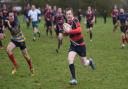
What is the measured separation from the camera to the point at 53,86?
37.8 ft

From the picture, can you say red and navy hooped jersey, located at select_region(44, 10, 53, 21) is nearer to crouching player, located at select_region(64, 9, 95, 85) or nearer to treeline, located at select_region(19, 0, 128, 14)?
crouching player, located at select_region(64, 9, 95, 85)

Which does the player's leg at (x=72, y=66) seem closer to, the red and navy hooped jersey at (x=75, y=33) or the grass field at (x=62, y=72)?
the grass field at (x=62, y=72)

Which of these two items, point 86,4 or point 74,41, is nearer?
point 74,41

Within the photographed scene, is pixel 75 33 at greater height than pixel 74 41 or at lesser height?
greater

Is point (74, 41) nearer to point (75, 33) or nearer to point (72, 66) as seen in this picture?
point (75, 33)

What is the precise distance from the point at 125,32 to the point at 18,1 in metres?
59.3

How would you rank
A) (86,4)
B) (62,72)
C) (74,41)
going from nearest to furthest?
1. (74,41)
2. (62,72)
3. (86,4)

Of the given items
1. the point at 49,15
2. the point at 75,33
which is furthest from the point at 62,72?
the point at 49,15

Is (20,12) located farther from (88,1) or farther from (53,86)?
(53,86)

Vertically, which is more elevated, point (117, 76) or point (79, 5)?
point (117, 76)

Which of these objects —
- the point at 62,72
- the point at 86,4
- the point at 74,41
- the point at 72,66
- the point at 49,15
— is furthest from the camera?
the point at 86,4

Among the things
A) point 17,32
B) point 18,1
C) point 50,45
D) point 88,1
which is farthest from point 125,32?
point 18,1

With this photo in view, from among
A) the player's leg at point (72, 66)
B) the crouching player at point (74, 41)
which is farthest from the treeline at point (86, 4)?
the player's leg at point (72, 66)

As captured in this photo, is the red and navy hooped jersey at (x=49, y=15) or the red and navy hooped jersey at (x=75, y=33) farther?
the red and navy hooped jersey at (x=49, y=15)
